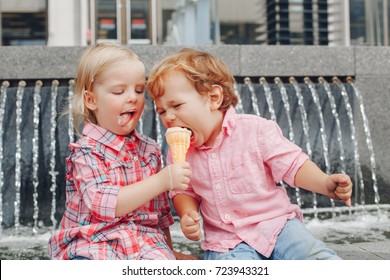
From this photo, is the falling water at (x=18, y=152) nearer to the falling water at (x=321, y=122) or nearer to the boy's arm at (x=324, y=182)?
the falling water at (x=321, y=122)

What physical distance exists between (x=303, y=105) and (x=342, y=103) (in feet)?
1.18

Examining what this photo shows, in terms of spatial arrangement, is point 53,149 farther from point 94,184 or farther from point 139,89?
point 94,184

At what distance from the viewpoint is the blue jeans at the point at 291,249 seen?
2.55 meters

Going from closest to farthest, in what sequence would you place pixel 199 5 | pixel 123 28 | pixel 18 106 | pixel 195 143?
pixel 195 143 < pixel 18 106 < pixel 199 5 < pixel 123 28

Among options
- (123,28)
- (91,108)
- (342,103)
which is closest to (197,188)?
(91,108)

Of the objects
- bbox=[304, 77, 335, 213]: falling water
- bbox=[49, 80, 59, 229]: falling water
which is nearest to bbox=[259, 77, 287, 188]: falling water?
bbox=[304, 77, 335, 213]: falling water

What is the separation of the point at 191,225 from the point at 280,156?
50cm

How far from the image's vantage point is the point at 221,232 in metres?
2.77

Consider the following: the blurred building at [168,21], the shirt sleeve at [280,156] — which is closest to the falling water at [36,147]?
the shirt sleeve at [280,156]

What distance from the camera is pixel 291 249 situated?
8.63ft

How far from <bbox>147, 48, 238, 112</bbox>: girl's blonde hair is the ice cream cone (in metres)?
0.23

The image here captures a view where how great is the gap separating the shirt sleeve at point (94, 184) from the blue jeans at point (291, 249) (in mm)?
518
